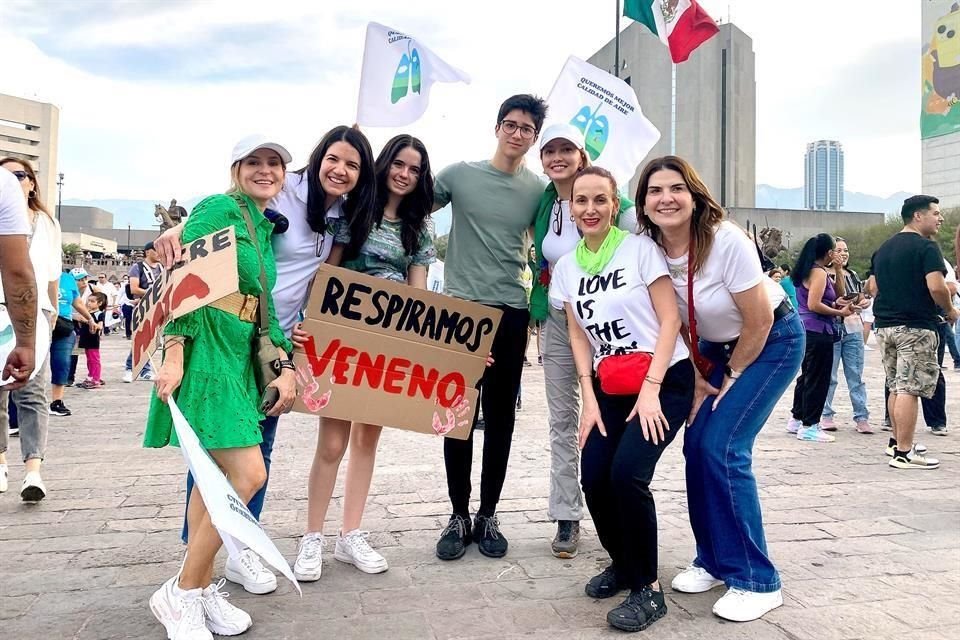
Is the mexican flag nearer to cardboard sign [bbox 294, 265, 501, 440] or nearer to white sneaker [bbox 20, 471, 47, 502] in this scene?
cardboard sign [bbox 294, 265, 501, 440]

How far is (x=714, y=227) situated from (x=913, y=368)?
3.75 metres

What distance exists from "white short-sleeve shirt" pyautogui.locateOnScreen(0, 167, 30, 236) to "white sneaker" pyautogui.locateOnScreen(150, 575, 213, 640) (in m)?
1.50

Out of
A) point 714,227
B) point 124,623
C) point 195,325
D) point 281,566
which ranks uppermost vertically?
point 714,227

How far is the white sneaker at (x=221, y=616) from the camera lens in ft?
9.16

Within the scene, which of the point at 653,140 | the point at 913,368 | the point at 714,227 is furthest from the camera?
the point at 913,368

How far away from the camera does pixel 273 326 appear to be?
3027 millimetres

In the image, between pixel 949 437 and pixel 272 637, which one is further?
pixel 949 437

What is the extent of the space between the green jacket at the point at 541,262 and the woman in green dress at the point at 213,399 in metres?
1.44

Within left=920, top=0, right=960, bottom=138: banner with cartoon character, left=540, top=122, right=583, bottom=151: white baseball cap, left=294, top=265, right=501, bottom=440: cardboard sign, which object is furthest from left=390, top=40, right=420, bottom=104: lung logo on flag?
left=920, top=0, right=960, bottom=138: banner with cartoon character

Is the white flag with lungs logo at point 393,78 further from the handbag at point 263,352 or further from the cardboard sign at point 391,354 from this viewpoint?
the handbag at point 263,352

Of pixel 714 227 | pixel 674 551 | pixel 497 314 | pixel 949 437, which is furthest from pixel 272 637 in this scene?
pixel 949 437

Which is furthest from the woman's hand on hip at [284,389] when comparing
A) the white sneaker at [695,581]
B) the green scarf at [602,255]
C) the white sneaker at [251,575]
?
the white sneaker at [695,581]

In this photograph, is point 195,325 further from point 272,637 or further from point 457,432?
point 457,432

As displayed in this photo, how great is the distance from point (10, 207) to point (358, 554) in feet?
6.84
